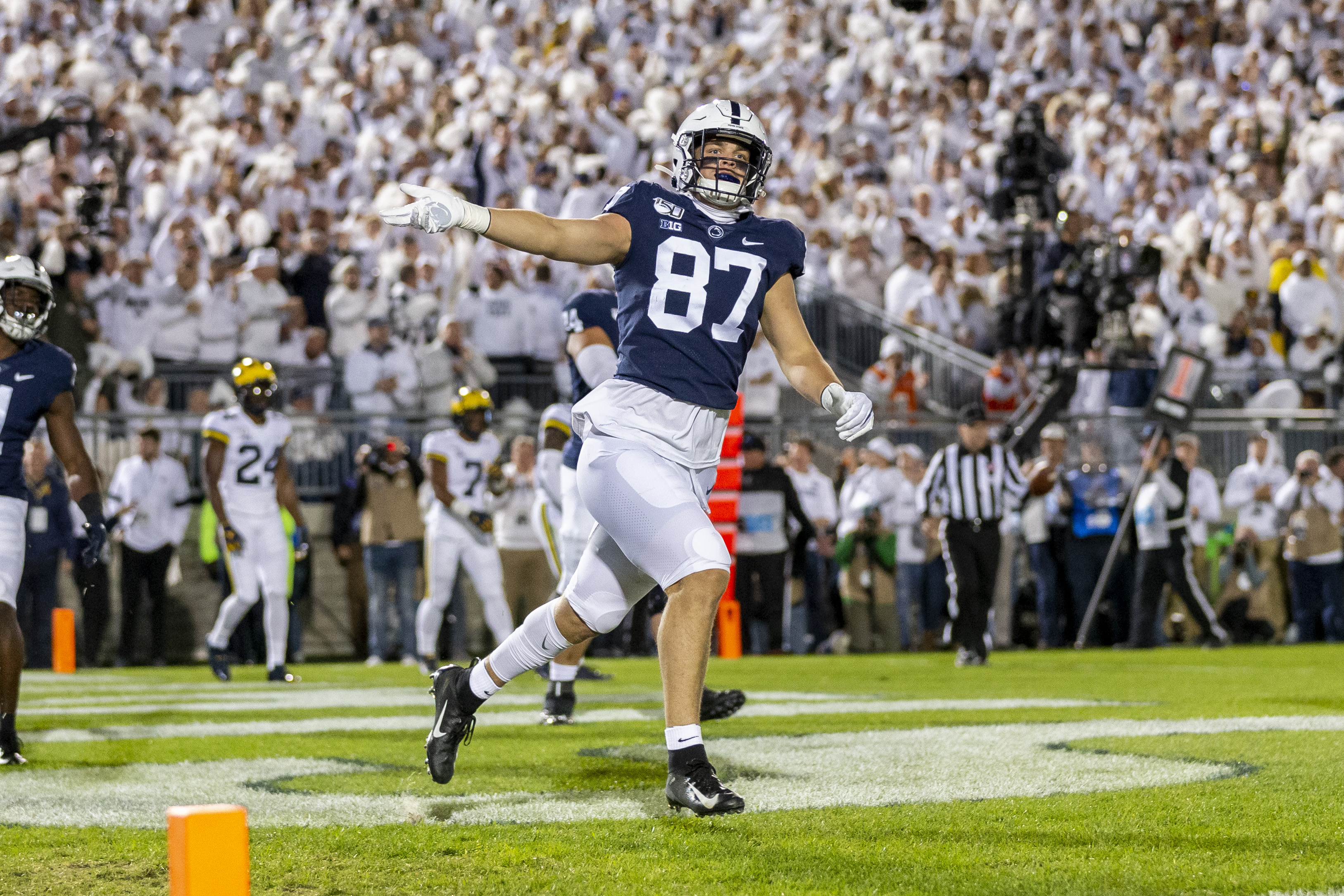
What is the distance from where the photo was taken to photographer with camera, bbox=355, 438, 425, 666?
40.8 ft

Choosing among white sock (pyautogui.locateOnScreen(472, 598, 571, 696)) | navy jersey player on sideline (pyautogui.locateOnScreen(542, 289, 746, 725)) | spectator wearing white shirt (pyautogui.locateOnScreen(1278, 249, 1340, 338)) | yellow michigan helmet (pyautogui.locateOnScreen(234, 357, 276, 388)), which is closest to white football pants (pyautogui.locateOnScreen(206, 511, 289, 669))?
yellow michigan helmet (pyautogui.locateOnScreen(234, 357, 276, 388))

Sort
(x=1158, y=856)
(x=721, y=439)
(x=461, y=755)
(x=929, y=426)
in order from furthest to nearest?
(x=929, y=426) → (x=461, y=755) → (x=721, y=439) → (x=1158, y=856)

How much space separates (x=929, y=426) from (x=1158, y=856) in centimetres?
1049

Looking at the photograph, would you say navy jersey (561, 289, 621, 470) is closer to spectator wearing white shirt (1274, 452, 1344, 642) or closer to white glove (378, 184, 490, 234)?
white glove (378, 184, 490, 234)

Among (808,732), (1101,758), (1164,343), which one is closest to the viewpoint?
(1101,758)

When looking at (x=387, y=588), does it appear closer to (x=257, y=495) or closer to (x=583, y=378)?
(x=257, y=495)

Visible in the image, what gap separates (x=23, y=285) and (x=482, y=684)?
8.29 feet

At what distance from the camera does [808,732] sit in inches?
246

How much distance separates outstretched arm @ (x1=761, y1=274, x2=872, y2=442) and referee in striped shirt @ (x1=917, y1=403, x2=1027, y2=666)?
6800mm

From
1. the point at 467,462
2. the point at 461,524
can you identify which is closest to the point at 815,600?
the point at 467,462

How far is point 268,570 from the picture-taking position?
402 inches

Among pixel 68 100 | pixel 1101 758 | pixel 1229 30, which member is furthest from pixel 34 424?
pixel 1229 30

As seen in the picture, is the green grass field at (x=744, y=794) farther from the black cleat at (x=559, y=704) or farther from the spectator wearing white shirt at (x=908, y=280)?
the spectator wearing white shirt at (x=908, y=280)

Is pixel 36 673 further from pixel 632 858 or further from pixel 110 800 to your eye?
pixel 632 858
